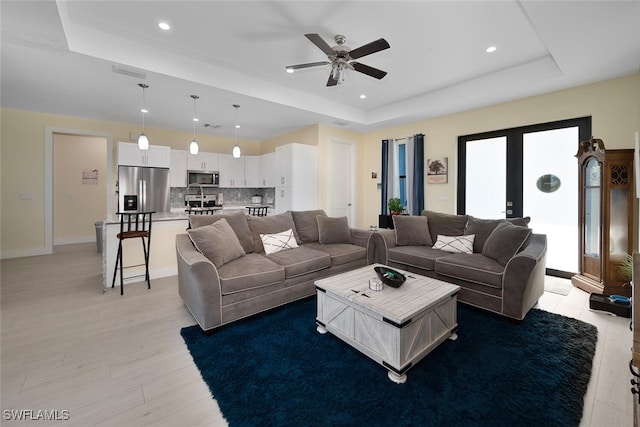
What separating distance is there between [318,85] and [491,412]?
439 cm

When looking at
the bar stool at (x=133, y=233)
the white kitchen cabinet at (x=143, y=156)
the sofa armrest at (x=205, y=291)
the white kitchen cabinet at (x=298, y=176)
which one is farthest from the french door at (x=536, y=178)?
the white kitchen cabinet at (x=143, y=156)

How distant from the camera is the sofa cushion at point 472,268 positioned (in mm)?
2611

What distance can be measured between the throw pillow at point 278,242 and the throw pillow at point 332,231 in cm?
45

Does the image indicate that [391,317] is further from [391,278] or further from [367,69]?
[367,69]

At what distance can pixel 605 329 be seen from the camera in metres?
2.40

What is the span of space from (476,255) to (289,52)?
3.38 meters

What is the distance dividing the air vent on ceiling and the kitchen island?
6.10 ft

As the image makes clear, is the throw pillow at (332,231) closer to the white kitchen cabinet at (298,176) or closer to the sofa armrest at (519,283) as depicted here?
the white kitchen cabinet at (298,176)

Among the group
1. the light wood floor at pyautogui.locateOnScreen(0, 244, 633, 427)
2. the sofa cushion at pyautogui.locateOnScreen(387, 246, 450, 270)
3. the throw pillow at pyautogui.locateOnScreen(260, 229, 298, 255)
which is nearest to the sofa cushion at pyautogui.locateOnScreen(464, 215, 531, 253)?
the sofa cushion at pyautogui.locateOnScreen(387, 246, 450, 270)

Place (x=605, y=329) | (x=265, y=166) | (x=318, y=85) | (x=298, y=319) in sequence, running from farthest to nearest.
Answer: (x=265, y=166) → (x=318, y=85) → (x=298, y=319) → (x=605, y=329)

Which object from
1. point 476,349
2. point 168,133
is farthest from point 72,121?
point 476,349

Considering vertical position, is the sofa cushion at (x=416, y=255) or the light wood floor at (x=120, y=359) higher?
the sofa cushion at (x=416, y=255)

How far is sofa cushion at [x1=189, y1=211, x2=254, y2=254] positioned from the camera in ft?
10.3

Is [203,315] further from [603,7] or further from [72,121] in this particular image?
[72,121]
